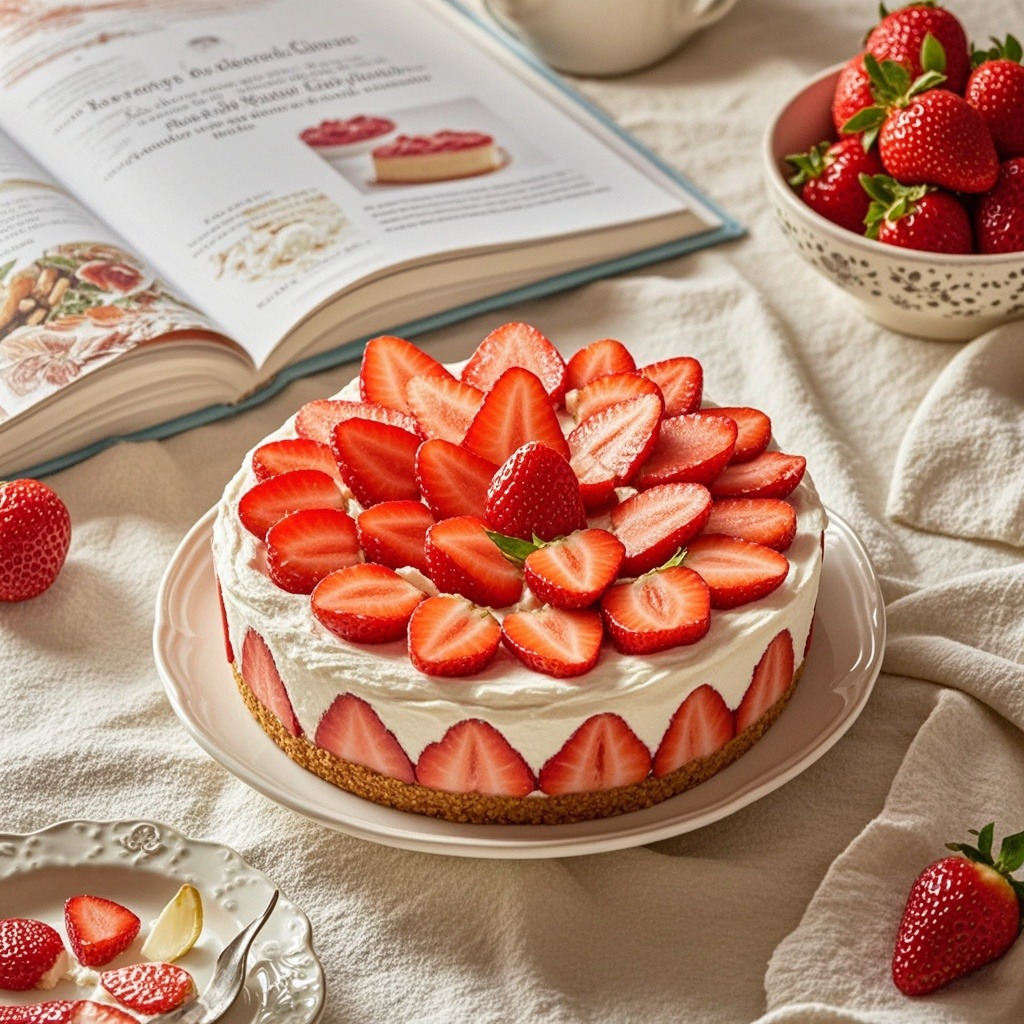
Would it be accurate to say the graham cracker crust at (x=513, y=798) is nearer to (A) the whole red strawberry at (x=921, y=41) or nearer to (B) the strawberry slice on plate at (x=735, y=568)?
(B) the strawberry slice on plate at (x=735, y=568)

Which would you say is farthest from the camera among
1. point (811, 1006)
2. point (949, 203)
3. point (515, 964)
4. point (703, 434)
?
point (949, 203)

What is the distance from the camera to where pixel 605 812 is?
1264mm

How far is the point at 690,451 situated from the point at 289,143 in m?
0.99

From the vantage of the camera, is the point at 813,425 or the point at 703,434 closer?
the point at 703,434

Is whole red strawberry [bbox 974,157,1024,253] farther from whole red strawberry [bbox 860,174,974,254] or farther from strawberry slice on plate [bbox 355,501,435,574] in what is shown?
strawberry slice on plate [bbox 355,501,435,574]

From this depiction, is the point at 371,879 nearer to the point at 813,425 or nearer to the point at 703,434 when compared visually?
the point at 703,434

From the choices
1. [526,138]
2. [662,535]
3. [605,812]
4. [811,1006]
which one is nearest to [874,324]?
[526,138]

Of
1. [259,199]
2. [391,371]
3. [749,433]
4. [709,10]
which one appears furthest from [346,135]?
[749,433]

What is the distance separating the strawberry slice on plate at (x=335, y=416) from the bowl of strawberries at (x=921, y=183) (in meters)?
0.66

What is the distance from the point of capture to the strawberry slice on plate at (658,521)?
1.28 meters

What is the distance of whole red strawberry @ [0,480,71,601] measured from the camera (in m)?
1.58

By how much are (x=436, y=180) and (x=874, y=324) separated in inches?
25.3

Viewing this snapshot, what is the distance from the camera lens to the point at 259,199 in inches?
78.8

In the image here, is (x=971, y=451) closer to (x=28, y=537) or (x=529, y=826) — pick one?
(x=529, y=826)
